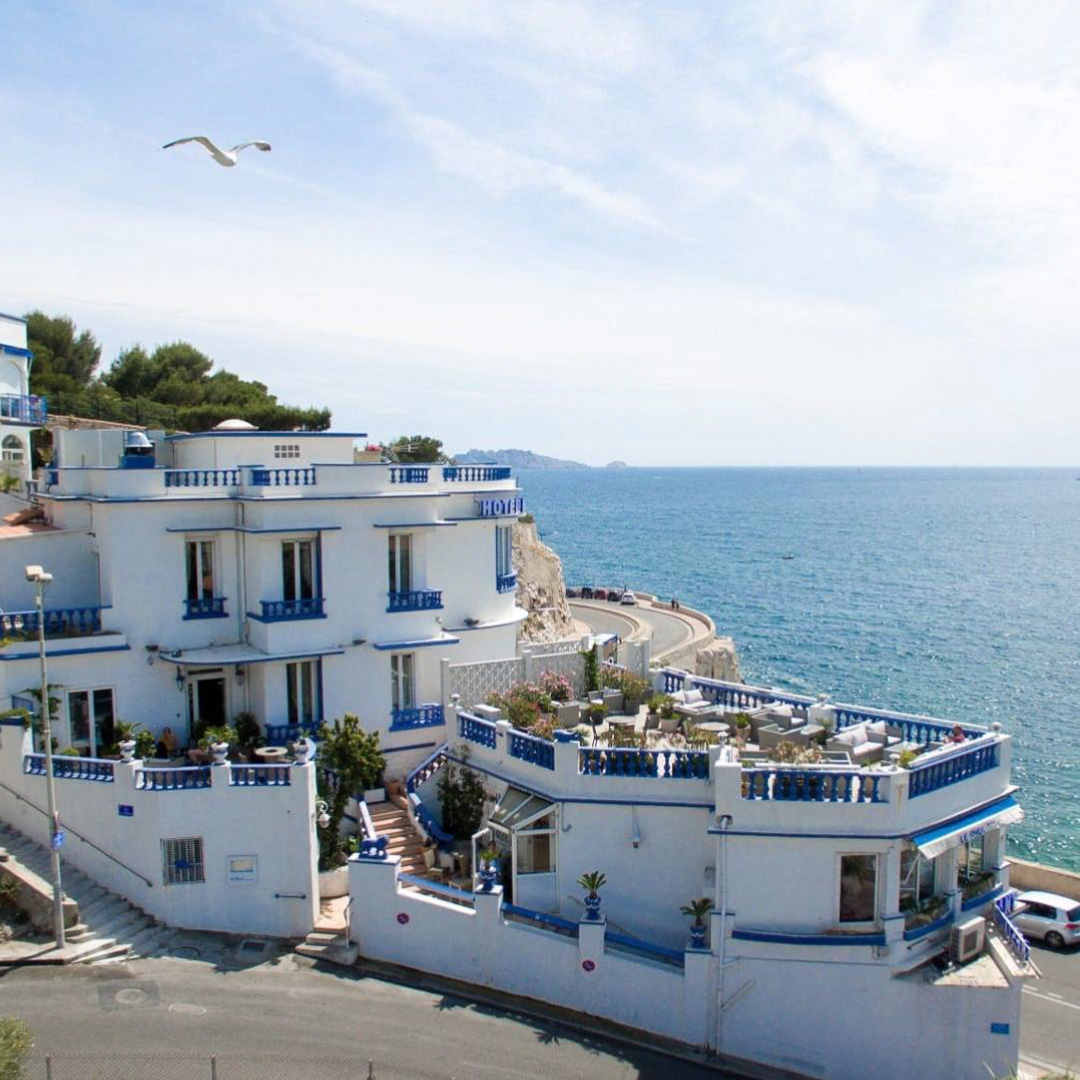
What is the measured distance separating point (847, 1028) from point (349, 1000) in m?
8.65

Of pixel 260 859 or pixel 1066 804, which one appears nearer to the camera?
pixel 260 859

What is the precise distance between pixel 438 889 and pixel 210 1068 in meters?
5.03

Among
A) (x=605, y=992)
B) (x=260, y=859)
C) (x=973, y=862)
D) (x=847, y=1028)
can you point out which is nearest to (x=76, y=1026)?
(x=260, y=859)

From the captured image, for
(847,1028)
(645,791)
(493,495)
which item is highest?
(493,495)

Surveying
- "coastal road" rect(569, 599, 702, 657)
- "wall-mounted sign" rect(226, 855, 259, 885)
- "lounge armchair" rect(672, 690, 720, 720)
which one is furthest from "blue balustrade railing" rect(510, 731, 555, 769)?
"coastal road" rect(569, 599, 702, 657)

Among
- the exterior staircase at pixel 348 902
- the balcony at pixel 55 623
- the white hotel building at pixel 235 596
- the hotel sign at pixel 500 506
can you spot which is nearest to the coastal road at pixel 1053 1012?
the exterior staircase at pixel 348 902

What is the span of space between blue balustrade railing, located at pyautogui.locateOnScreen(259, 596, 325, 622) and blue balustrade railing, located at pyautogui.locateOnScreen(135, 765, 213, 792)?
474 cm

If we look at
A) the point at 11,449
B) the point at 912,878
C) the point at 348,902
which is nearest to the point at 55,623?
the point at 348,902

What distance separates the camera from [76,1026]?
16125 millimetres

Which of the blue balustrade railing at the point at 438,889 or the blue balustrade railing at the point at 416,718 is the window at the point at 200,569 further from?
the blue balustrade railing at the point at 438,889

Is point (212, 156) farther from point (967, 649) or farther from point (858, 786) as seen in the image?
point (967, 649)

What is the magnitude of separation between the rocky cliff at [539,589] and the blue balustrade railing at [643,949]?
1334 inches

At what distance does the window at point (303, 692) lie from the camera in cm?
2405

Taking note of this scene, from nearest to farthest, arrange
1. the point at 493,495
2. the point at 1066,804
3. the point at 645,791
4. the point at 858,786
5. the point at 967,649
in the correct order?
the point at 858,786 < the point at 645,791 < the point at 493,495 < the point at 1066,804 < the point at 967,649
